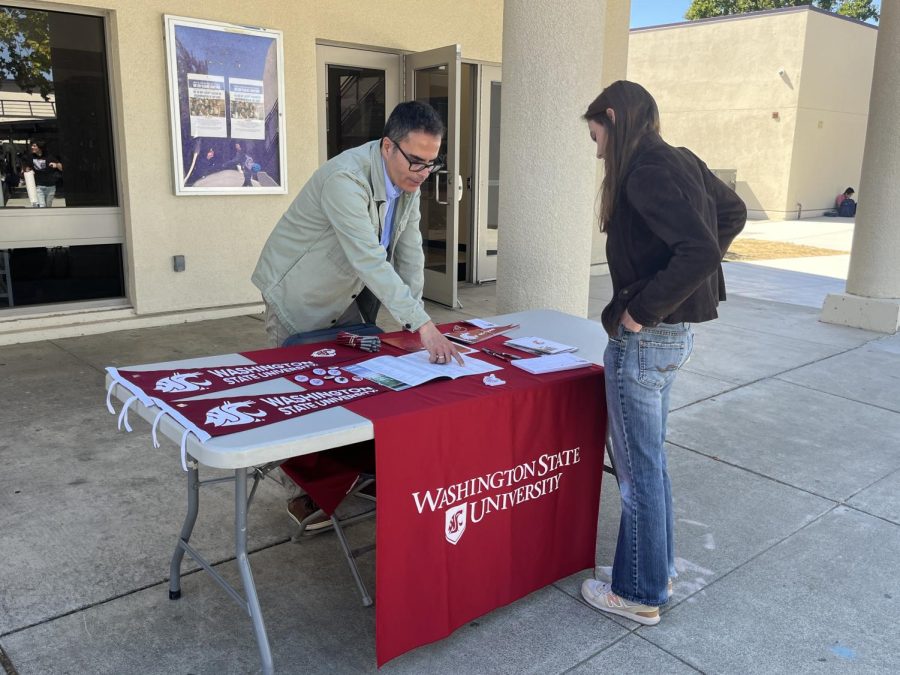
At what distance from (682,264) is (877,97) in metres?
6.28

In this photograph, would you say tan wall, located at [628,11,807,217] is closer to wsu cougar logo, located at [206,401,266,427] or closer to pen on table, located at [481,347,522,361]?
pen on table, located at [481,347,522,361]

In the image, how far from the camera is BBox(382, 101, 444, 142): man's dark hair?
2.74 metres

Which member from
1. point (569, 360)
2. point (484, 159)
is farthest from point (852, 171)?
point (569, 360)

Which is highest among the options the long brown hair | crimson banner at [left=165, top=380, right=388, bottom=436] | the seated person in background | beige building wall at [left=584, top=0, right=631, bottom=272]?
beige building wall at [left=584, top=0, right=631, bottom=272]

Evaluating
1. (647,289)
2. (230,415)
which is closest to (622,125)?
(647,289)

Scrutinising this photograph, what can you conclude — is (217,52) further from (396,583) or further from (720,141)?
(720,141)

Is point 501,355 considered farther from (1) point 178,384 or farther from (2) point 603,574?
(1) point 178,384

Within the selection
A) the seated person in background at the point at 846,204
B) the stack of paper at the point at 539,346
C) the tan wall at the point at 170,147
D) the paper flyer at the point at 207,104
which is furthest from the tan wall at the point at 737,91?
the stack of paper at the point at 539,346

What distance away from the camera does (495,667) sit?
2406 millimetres

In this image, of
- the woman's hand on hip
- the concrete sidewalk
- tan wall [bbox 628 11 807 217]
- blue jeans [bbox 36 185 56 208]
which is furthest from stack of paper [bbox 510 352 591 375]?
tan wall [bbox 628 11 807 217]

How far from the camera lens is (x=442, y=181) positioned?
772 centimetres

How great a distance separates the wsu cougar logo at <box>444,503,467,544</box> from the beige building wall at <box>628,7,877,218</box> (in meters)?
19.9

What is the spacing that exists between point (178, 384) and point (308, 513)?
1.04 m

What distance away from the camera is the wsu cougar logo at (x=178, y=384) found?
237 centimetres
